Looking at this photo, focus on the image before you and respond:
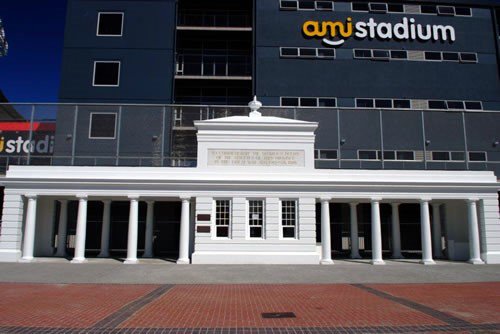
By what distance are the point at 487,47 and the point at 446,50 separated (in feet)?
11.5

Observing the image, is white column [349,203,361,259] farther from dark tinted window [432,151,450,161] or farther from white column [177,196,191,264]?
dark tinted window [432,151,450,161]

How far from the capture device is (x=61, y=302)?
32.8ft

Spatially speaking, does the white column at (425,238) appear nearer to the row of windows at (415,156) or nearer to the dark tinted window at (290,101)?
the row of windows at (415,156)

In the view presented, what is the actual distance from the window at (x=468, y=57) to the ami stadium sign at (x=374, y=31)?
1431 mm

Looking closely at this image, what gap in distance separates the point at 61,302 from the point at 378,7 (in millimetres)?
31338

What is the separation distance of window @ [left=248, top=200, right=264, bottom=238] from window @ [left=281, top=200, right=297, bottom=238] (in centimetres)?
101

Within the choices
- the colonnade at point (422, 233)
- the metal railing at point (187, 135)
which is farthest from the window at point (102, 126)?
the colonnade at point (422, 233)

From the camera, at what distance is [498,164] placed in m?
27.4

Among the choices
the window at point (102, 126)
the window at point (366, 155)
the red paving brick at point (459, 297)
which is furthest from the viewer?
the window at point (366, 155)

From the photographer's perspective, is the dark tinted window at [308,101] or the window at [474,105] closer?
the dark tinted window at [308,101]

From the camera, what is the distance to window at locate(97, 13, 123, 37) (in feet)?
104

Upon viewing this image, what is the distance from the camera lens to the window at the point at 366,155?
2780 cm

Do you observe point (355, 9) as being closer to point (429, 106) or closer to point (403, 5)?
point (403, 5)

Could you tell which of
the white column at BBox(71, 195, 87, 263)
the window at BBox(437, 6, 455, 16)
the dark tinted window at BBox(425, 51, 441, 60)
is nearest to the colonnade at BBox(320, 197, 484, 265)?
the white column at BBox(71, 195, 87, 263)
